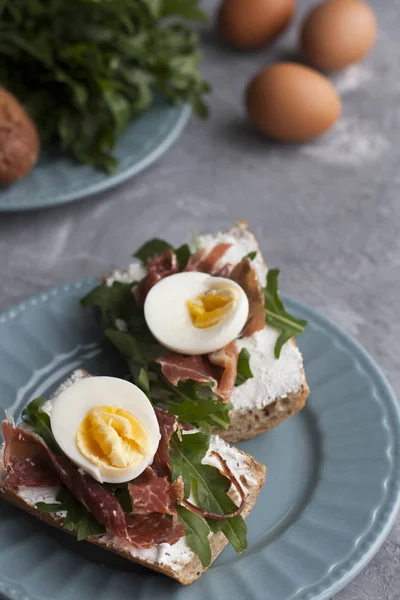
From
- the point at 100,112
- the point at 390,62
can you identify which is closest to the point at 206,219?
the point at 100,112

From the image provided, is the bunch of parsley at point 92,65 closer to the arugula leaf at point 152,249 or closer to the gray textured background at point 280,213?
the gray textured background at point 280,213

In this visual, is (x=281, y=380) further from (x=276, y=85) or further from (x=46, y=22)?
(x=46, y=22)

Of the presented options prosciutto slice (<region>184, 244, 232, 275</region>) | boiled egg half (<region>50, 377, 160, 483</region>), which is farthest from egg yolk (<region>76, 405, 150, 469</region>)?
prosciutto slice (<region>184, 244, 232, 275</region>)

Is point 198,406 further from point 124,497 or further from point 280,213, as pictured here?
point 280,213

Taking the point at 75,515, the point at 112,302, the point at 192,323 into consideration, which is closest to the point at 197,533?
the point at 75,515

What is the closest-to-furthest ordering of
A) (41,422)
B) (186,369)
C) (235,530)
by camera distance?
(235,530)
(41,422)
(186,369)

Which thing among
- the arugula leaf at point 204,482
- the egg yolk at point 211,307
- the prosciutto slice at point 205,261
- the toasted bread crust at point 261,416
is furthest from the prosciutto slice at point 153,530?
the prosciutto slice at point 205,261
